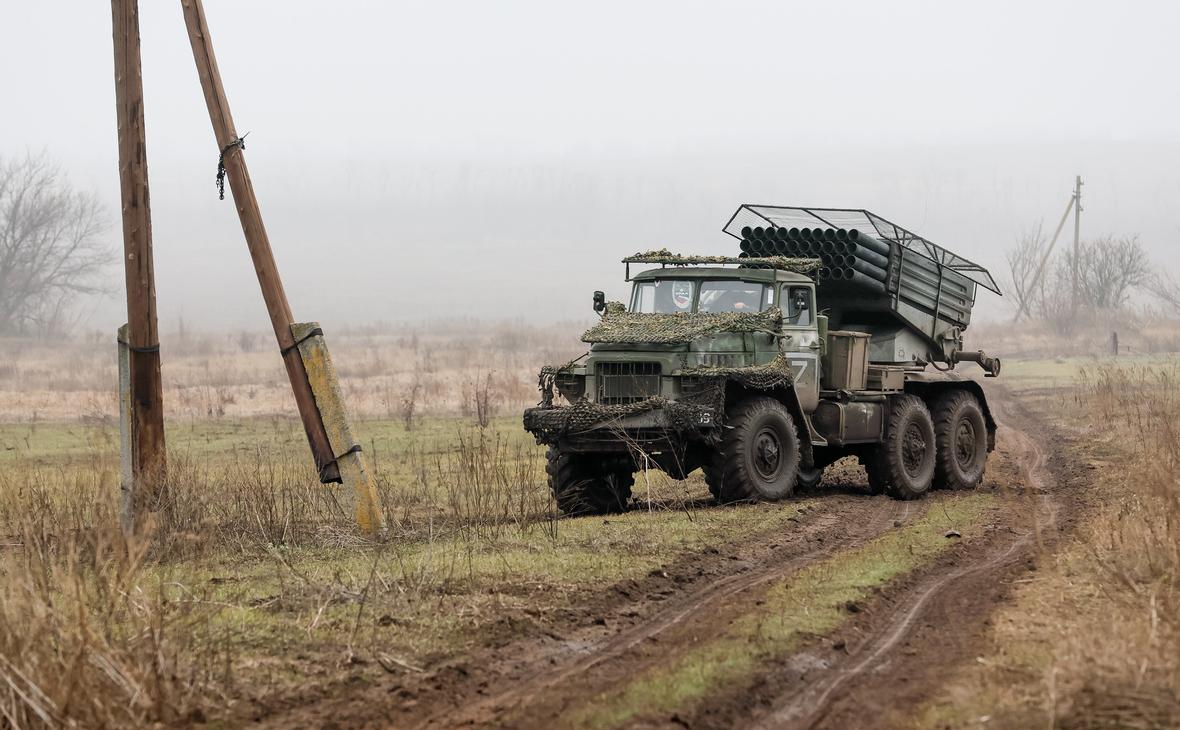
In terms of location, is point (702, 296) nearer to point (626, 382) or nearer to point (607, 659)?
point (626, 382)

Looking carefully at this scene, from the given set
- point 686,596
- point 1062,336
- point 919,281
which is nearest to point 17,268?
point 1062,336

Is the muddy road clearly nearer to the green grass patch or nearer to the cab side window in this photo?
the green grass patch

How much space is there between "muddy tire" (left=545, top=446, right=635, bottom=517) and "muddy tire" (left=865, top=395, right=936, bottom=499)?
305 centimetres

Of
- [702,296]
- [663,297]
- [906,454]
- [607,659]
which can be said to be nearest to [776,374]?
[702,296]

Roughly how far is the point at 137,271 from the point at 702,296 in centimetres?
633

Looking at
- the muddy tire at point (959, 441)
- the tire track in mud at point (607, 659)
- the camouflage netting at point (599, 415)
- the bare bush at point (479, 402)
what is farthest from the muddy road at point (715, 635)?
the bare bush at point (479, 402)

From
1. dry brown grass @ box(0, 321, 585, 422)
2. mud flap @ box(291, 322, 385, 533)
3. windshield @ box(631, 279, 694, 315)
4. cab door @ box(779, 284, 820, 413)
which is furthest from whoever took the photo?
dry brown grass @ box(0, 321, 585, 422)

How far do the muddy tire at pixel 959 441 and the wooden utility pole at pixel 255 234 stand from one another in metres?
8.38

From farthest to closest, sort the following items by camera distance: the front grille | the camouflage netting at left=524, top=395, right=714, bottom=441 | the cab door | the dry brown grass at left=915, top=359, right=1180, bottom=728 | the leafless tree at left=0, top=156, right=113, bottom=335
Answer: the leafless tree at left=0, top=156, right=113, bottom=335, the cab door, the front grille, the camouflage netting at left=524, top=395, right=714, bottom=441, the dry brown grass at left=915, top=359, right=1180, bottom=728

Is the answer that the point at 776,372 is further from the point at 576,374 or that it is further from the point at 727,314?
the point at 576,374

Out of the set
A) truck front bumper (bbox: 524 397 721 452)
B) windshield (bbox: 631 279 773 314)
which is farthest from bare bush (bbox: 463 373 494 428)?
truck front bumper (bbox: 524 397 721 452)

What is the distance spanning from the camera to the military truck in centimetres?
1498

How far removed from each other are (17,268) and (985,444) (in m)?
62.0

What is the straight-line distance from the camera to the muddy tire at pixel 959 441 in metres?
18.1
